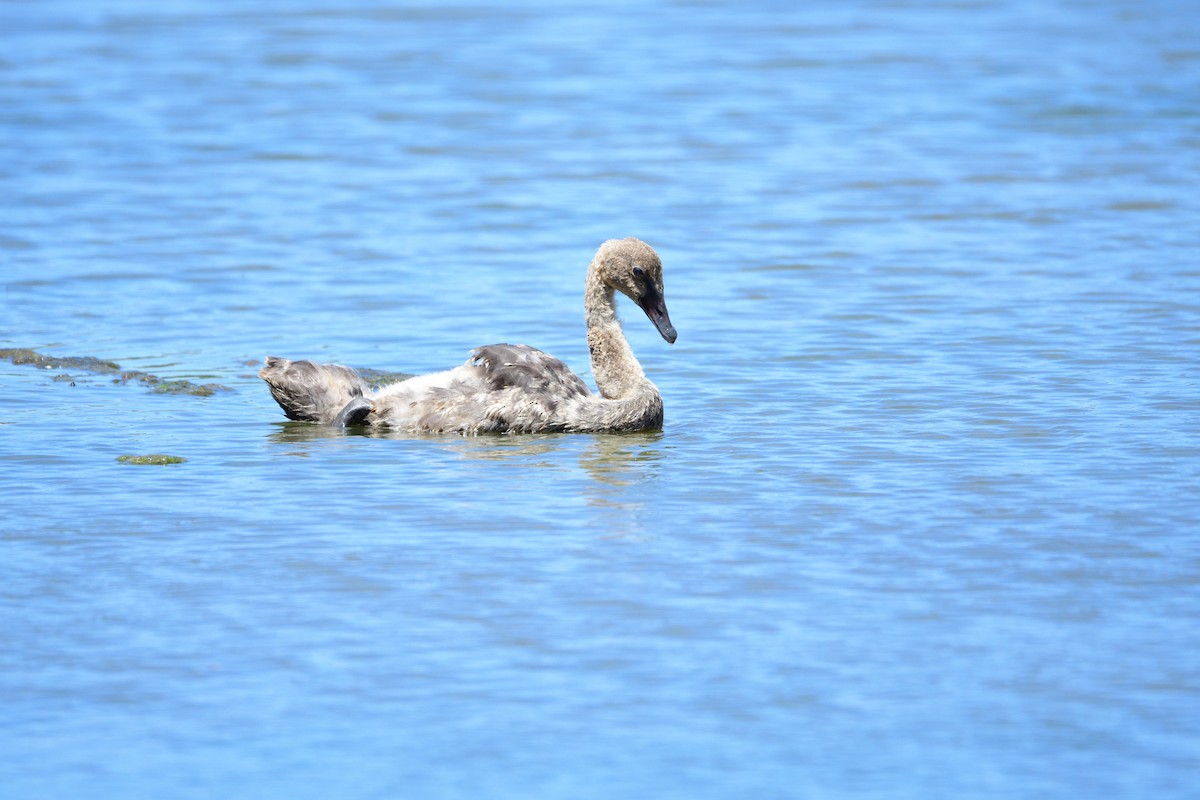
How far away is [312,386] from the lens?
1105 cm

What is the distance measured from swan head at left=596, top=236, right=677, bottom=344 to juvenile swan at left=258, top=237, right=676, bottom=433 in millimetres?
235

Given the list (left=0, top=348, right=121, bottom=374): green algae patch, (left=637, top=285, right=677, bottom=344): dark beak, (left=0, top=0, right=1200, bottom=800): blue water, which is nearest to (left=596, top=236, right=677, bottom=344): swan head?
(left=637, top=285, right=677, bottom=344): dark beak

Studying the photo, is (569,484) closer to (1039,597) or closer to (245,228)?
(1039,597)

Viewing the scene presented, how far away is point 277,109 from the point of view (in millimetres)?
25750

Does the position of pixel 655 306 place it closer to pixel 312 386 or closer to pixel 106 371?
pixel 312 386

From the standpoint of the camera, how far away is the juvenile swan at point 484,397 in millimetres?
10930

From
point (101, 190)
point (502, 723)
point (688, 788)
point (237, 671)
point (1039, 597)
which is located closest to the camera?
point (688, 788)

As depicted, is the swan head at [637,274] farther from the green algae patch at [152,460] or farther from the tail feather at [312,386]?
the green algae patch at [152,460]

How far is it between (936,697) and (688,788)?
114cm

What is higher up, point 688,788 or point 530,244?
point 530,244

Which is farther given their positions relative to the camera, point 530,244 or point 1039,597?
point 530,244

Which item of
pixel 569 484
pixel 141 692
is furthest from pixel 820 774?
pixel 569 484

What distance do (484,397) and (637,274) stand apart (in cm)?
128

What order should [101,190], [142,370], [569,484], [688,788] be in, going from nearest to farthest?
1. [688,788]
2. [569,484]
3. [142,370]
4. [101,190]
